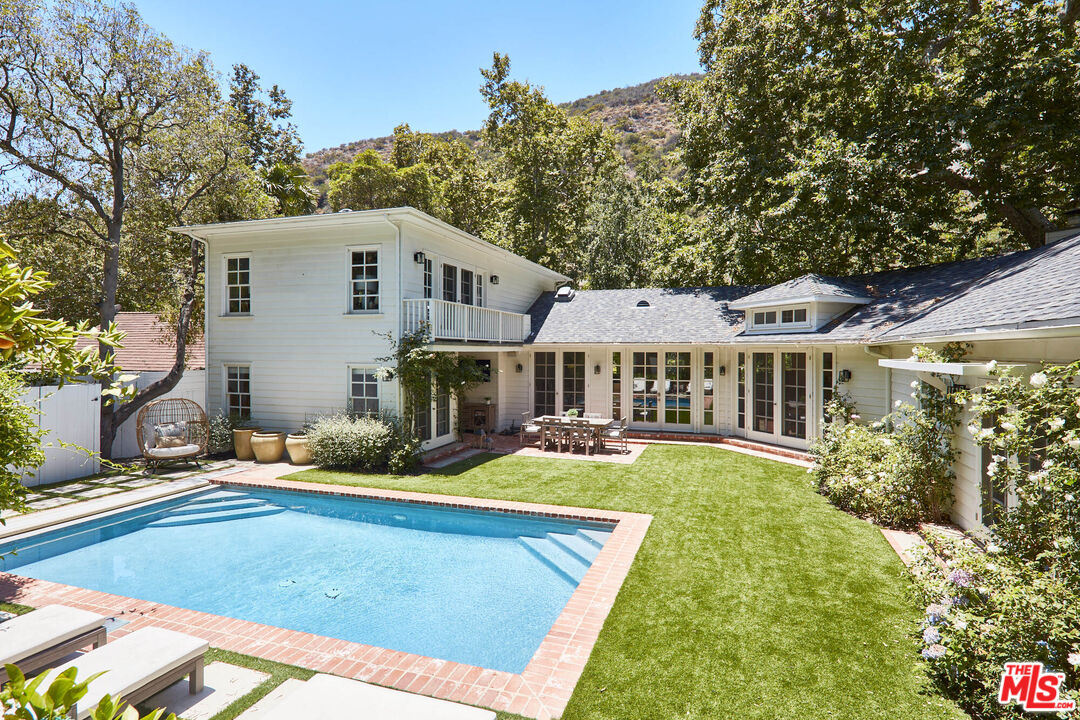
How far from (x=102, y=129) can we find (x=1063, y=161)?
23533mm

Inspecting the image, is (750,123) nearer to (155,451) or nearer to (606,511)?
(606,511)

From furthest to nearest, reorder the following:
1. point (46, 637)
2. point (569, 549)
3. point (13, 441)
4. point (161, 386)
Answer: point (161, 386) → point (569, 549) → point (46, 637) → point (13, 441)

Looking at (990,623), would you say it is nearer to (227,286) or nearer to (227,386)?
(227,386)

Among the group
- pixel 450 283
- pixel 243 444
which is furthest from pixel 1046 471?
pixel 243 444

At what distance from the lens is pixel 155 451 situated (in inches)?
456

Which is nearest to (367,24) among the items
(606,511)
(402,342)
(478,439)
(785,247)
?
(402,342)

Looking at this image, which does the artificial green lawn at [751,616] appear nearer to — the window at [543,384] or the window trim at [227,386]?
the window trim at [227,386]

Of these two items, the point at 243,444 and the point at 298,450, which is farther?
the point at 243,444

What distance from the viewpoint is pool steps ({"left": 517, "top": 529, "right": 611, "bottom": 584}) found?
7242 millimetres

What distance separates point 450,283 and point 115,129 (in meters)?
8.69

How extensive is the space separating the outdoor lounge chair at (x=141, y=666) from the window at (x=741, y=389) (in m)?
13.6

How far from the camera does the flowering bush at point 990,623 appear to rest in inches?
143

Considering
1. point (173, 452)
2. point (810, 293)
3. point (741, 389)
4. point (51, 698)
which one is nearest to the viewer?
point (51, 698)

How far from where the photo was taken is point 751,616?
17.7 ft
